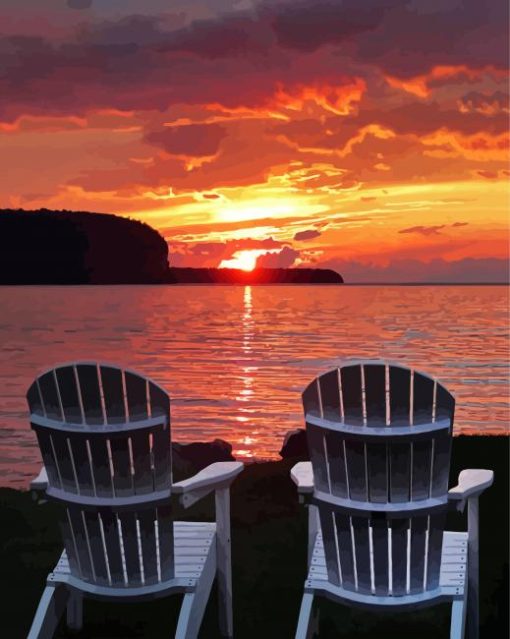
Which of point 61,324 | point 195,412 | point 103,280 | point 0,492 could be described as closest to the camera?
point 0,492

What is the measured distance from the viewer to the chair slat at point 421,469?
13.1 feet

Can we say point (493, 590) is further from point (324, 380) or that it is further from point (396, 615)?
point (324, 380)

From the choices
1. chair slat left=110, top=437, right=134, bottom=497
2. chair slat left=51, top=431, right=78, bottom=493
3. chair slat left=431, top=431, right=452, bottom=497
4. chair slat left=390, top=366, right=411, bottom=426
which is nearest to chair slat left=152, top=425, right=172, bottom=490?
chair slat left=110, top=437, right=134, bottom=497

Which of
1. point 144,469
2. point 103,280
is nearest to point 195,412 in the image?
point 144,469

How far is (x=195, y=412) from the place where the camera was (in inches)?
848

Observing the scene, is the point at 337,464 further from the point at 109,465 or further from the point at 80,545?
the point at 80,545

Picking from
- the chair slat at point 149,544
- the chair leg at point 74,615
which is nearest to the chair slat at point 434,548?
the chair slat at point 149,544

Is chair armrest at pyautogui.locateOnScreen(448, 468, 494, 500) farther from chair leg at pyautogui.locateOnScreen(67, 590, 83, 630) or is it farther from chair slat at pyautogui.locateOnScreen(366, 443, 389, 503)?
chair leg at pyautogui.locateOnScreen(67, 590, 83, 630)

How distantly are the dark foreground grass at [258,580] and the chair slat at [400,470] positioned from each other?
1.40 m

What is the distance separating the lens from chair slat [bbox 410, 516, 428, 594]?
411 cm

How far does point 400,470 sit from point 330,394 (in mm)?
409

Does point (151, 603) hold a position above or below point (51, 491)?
below

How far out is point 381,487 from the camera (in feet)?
13.3

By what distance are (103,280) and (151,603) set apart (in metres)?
128
